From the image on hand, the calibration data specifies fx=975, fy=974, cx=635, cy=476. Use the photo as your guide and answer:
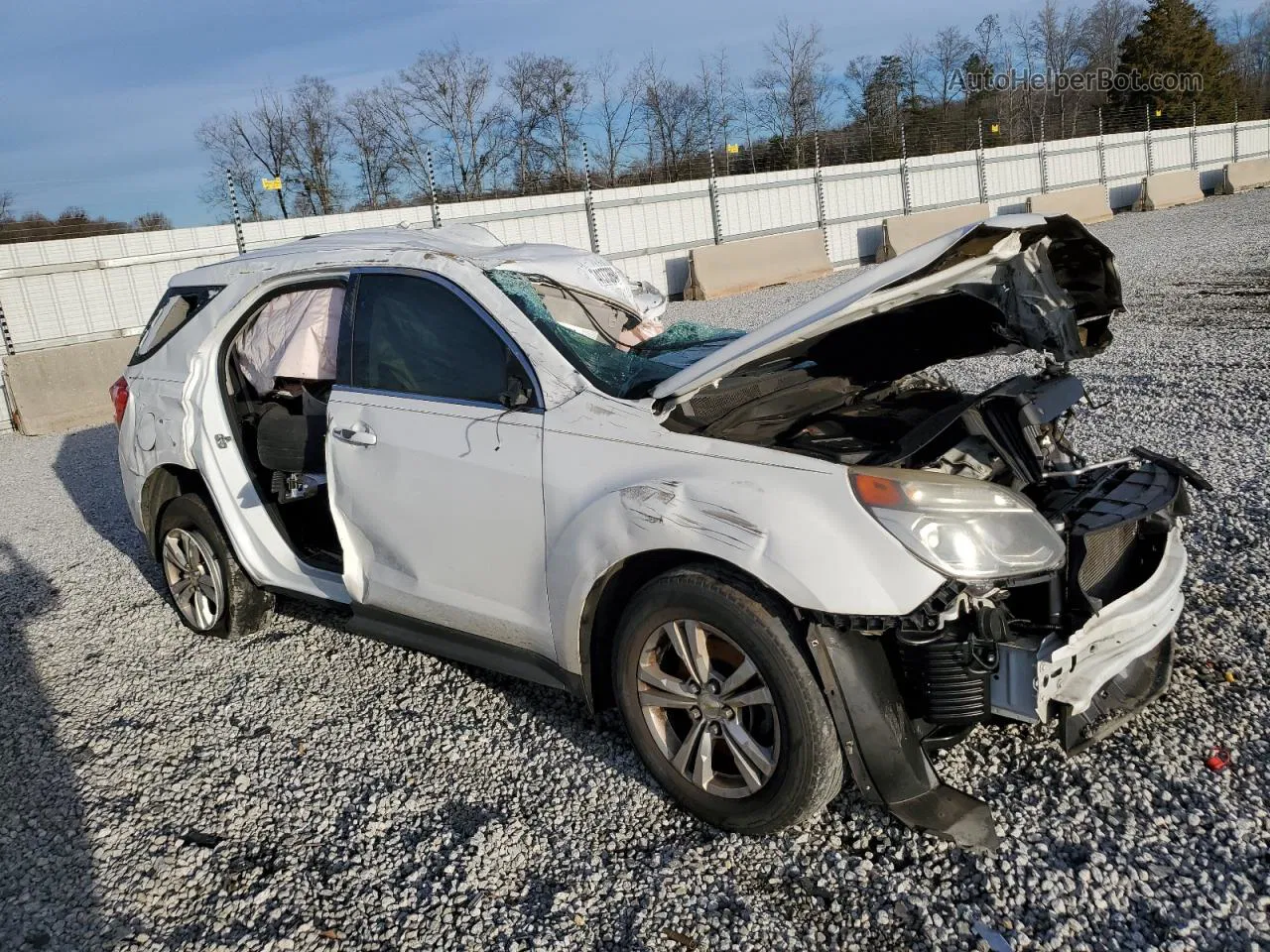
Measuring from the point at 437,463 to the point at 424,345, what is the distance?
0.51 meters

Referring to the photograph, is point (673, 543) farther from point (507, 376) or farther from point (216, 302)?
point (216, 302)

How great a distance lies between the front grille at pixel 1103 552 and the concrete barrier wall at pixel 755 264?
54.4ft

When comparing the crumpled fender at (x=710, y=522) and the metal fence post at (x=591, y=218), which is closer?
the crumpled fender at (x=710, y=522)

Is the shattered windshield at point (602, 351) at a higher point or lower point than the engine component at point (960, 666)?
higher

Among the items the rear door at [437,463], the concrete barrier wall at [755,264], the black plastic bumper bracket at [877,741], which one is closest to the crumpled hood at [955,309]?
the rear door at [437,463]

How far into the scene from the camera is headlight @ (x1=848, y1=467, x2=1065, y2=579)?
2646mm

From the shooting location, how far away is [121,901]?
312 cm

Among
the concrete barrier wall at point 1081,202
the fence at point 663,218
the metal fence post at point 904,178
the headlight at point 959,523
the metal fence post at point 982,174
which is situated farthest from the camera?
the metal fence post at point 982,174

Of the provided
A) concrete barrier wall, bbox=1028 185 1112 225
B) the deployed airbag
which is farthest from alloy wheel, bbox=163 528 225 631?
concrete barrier wall, bbox=1028 185 1112 225

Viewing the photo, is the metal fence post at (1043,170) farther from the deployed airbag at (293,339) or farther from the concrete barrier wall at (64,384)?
the deployed airbag at (293,339)

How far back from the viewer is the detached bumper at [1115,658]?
2.68 m

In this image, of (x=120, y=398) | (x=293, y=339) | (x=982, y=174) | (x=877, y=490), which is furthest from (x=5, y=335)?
(x=982, y=174)

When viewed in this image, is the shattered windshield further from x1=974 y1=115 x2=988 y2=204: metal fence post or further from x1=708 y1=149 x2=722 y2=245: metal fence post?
x1=974 y1=115 x2=988 y2=204: metal fence post

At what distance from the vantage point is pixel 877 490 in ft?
8.86
